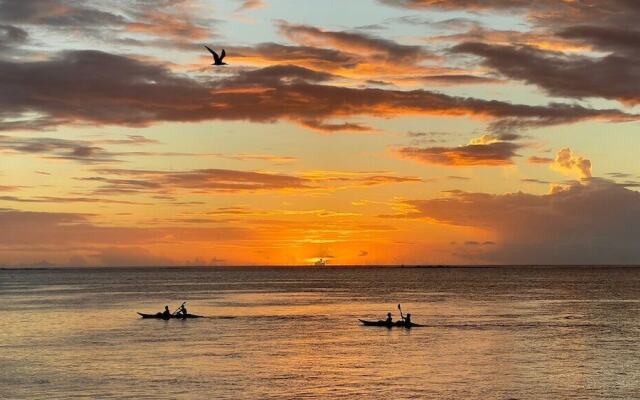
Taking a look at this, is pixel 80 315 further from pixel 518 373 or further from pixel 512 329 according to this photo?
pixel 518 373

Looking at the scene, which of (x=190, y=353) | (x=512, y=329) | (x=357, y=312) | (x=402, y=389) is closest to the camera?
(x=402, y=389)

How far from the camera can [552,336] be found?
215 ft

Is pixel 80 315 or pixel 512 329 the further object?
pixel 80 315

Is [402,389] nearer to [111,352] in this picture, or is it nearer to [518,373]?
[518,373]

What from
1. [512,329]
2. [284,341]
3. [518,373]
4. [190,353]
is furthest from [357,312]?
[518,373]

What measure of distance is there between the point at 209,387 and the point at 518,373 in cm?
1675

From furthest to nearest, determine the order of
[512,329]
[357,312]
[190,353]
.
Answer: [357,312]
[512,329]
[190,353]

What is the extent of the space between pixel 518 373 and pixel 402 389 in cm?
877

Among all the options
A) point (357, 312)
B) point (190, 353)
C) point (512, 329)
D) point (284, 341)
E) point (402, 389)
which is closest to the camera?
point (402, 389)

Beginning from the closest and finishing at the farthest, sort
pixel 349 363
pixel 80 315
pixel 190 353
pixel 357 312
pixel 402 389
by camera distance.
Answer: pixel 402 389
pixel 349 363
pixel 190 353
pixel 80 315
pixel 357 312

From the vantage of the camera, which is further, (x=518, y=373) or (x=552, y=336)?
(x=552, y=336)

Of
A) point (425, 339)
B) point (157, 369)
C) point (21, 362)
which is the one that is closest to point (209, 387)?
point (157, 369)

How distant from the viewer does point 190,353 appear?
179 feet

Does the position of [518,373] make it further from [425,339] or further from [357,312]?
[357,312]
